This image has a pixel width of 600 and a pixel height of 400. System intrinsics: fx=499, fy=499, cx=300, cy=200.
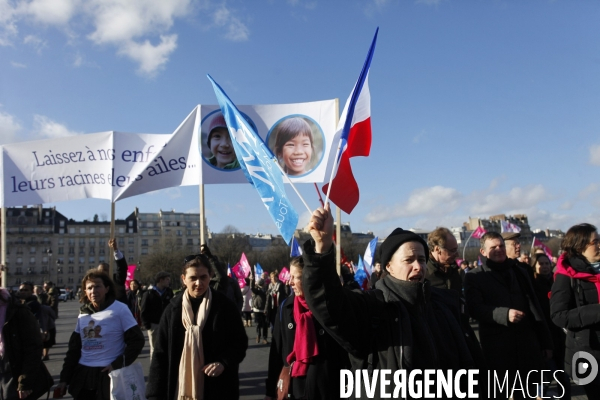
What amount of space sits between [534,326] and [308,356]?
2114mm

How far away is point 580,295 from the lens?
4.16 metres

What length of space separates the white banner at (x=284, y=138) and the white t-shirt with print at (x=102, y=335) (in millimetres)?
3336

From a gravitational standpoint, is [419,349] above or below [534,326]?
above

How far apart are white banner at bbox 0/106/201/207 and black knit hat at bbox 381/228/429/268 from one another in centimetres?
592

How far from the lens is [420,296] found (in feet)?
8.18

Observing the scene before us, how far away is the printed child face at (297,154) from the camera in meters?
7.23

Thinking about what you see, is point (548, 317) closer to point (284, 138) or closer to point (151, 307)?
point (284, 138)

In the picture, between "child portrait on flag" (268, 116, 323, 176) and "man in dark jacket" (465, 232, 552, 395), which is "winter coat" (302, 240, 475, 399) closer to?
"man in dark jacket" (465, 232, 552, 395)

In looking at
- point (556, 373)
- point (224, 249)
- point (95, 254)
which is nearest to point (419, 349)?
point (556, 373)

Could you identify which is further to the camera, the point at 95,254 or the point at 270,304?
the point at 95,254

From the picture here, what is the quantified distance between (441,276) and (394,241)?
239 cm

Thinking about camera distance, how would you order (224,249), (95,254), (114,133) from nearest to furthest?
(114,133)
(224,249)
(95,254)

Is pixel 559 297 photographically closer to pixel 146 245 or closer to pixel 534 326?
pixel 534 326

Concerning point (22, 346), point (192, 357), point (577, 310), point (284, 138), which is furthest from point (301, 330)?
point (284, 138)
